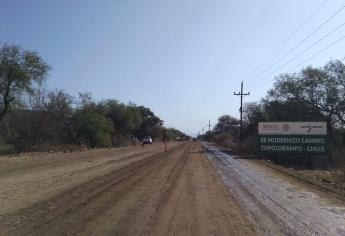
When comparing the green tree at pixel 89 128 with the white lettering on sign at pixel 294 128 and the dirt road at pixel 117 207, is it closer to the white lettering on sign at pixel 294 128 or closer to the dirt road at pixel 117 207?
the white lettering on sign at pixel 294 128

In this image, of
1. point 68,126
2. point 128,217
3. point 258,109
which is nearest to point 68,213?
point 128,217

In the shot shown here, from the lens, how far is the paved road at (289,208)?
1128cm

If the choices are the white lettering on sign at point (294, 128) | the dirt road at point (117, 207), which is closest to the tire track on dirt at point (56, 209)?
the dirt road at point (117, 207)

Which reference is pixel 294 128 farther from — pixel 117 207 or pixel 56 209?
pixel 56 209

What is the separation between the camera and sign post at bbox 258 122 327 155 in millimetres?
45062

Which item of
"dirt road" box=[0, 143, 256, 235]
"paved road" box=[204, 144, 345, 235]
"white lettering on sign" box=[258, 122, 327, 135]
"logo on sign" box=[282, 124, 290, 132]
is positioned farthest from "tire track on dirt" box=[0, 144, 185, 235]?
"logo on sign" box=[282, 124, 290, 132]

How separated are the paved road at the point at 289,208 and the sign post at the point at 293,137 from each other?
23952mm

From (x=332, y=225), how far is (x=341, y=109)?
56.9 m

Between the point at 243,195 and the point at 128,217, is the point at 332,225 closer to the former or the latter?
the point at 128,217

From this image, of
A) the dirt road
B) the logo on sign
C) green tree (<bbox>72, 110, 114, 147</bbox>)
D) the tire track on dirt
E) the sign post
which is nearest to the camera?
the dirt road

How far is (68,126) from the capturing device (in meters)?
68.4

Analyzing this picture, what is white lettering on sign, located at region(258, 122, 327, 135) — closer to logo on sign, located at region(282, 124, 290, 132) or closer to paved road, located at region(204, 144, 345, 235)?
logo on sign, located at region(282, 124, 290, 132)

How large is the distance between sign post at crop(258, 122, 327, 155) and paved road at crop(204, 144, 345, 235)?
78.6ft

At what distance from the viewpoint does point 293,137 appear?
46.1m
